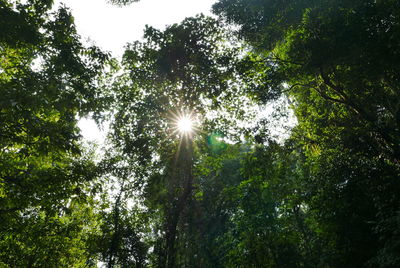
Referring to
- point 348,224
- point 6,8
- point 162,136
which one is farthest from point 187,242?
point 6,8

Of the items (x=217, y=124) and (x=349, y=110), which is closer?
(x=349, y=110)

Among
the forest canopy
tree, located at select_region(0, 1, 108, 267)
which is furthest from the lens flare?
tree, located at select_region(0, 1, 108, 267)

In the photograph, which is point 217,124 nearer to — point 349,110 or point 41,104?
point 349,110

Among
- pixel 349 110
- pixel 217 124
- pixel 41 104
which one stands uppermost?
pixel 217 124

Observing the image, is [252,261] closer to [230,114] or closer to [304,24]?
[230,114]

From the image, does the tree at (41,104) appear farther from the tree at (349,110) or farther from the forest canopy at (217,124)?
the tree at (349,110)

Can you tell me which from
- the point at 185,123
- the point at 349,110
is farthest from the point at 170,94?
the point at 349,110

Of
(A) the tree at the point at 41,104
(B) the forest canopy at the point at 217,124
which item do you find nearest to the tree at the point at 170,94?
(B) the forest canopy at the point at 217,124

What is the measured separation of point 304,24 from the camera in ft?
35.9

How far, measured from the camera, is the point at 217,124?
1791 centimetres

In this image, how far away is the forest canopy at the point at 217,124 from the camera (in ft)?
25.9

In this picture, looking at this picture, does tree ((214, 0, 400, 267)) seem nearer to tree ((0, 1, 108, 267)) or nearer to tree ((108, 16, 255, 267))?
tree ((108, 16, 255, 267))

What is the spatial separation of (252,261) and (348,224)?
21.3 ft

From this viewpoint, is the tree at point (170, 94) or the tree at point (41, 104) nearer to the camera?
the tree at point (41, 104)
